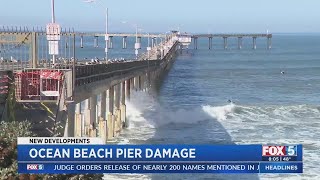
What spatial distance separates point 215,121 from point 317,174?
21721 millimetres

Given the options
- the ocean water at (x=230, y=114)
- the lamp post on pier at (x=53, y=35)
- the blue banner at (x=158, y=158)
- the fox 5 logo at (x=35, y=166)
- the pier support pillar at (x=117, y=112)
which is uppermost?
the lamp post on pier at (x=53, y=35)

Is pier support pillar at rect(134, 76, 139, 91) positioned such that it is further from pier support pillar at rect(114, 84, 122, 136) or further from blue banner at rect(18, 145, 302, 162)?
blue banner at rect(18, 145, 302, 162)

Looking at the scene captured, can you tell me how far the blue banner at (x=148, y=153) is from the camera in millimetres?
12680

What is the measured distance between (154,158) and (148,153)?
0.51 feet

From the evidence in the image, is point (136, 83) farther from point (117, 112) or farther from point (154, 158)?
point (154, 158)

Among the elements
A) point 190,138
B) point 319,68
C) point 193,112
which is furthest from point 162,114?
point 319,68

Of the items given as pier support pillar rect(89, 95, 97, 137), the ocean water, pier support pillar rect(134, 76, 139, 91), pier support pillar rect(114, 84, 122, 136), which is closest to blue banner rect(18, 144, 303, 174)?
the ocean water

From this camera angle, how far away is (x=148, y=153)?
41.9 ft

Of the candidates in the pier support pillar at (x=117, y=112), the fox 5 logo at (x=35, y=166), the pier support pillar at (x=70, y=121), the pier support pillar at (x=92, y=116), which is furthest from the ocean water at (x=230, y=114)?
the fox 5 logo at (x=35, y=166)

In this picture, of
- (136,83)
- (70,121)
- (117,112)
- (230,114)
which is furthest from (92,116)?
(136,83)

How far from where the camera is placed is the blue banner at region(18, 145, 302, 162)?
41.6 feet

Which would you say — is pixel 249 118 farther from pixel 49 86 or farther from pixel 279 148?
pixel 279 148

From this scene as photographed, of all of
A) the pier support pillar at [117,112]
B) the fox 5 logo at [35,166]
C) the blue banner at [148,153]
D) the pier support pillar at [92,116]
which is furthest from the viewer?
the pier support pillar at [117,112]

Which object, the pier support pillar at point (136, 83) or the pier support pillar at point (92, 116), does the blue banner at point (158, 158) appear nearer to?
the pier support pillar at point (92, 116)
